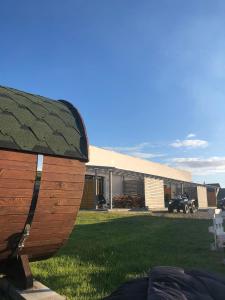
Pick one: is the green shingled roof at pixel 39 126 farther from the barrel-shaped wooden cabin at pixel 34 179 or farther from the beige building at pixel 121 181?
the beige building at pixel 121 181

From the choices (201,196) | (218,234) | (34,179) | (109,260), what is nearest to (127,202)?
(201,196)

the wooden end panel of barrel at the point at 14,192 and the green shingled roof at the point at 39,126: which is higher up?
the green shingled roof at the point at 39,126

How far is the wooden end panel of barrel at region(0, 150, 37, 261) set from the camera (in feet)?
13.6

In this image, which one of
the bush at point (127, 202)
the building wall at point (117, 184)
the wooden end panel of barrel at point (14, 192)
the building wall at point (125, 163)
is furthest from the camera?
the building wall at point (117, 184)

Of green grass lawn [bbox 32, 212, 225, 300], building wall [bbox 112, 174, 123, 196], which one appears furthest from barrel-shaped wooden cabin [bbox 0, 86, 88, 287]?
building wall [bbox 112, 174, 123, 196]

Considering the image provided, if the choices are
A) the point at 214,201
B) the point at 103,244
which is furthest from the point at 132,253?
the point at 214,201

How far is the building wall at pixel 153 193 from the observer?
3263 cm

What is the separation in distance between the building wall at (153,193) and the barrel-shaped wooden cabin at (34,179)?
1075 inches

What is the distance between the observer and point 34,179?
4395 millimetres

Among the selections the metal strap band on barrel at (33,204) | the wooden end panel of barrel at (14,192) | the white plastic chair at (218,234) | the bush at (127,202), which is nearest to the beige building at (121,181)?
the bush at (127,202)

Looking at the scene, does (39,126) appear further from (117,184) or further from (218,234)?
(117,184)

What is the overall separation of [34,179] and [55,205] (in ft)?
1.58

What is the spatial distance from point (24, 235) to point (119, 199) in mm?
27384

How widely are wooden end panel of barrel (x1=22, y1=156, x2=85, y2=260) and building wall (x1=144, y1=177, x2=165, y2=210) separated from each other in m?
27.3
